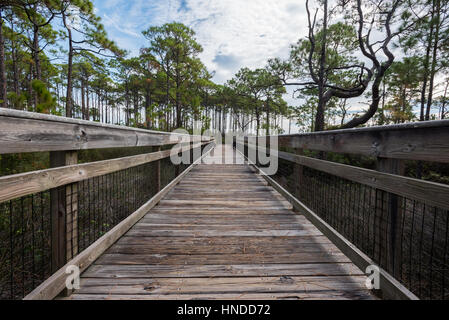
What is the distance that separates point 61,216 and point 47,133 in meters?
0.52

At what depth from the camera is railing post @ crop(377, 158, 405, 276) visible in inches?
47.8

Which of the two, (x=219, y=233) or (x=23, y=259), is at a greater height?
(x=23, y=259)

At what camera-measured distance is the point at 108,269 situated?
1.48 metres

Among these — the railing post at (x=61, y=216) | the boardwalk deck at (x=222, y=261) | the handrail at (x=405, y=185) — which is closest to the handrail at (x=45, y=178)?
the railing post at (x=61, y=216)

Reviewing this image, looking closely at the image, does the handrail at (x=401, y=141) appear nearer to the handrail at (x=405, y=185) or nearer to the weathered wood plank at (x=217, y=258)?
the handrail at (x=405, y=185)

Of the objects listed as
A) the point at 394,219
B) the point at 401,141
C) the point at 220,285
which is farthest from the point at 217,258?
A: the point at 401,141

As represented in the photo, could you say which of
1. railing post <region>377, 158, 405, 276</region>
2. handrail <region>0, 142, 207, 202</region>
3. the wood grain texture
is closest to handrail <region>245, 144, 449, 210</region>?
railing post <region>377, 158, 405, 276</region>

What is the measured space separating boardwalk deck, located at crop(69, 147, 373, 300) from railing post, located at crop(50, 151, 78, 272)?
0.22 m

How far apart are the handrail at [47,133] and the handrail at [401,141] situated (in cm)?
183

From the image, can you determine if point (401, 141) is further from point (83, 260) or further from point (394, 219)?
point (83, 260)

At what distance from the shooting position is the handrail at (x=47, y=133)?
2.91ft

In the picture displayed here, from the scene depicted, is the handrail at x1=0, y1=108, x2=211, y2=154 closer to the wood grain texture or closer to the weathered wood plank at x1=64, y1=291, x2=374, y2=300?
the weathered wood plank at x1=64, y1=291, x2=374, y2=300

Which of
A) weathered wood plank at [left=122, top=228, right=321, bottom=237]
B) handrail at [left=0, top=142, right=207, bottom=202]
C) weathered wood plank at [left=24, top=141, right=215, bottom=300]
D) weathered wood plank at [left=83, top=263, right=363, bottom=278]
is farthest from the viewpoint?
weathered wood plank at [left=122, top=228, right=321, bottom=237]

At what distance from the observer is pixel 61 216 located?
1272mm
